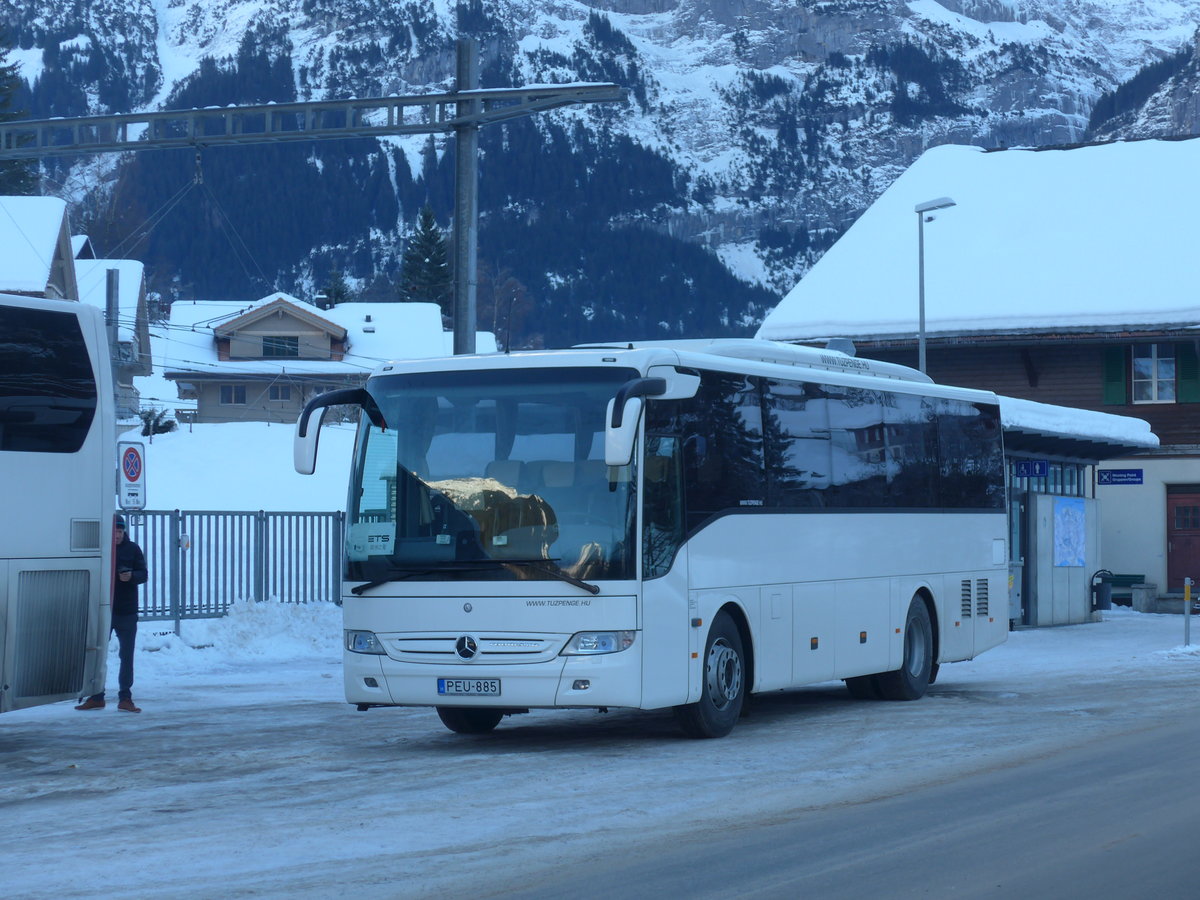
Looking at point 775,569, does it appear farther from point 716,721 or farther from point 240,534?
point 240,534

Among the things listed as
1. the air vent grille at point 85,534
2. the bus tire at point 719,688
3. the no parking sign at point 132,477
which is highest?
the no parking sign at point 132,477

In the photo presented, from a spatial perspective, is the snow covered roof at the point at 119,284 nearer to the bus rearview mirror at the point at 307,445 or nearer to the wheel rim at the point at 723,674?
the bus rearview mirror at the point at 307,445

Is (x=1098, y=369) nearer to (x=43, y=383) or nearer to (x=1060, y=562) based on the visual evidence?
(x=1060, y=562)

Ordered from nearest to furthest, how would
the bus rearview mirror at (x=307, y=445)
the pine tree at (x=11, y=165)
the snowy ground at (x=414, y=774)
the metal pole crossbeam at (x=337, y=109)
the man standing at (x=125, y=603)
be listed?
the snowy ground at (x=414, y=774) → the bus rearview mirror at (x=307, y=445) → the man standing at (x=125, y=603) → the metal pole crossbeam at (x=337, y=109) → the pine tree at (x=11, y=165)

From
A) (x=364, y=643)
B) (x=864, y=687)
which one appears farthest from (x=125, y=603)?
(x=864, y=687)

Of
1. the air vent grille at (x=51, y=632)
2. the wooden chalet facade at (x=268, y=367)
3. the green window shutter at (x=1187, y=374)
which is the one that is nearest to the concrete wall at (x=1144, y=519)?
the green window shutter at (x=1187, y=374)

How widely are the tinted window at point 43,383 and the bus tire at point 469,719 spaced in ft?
12.3

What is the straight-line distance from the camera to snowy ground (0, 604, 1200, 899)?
9352 mm

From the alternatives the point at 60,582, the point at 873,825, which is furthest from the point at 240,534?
the point at 873,825

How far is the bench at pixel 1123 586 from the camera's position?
42.7 m

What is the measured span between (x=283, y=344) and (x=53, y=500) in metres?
87.0

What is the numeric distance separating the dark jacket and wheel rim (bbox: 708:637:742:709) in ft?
19.6

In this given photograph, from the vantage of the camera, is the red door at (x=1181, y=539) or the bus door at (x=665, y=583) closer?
the bus door at (x=665, y=583)

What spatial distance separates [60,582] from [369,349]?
290 feet
